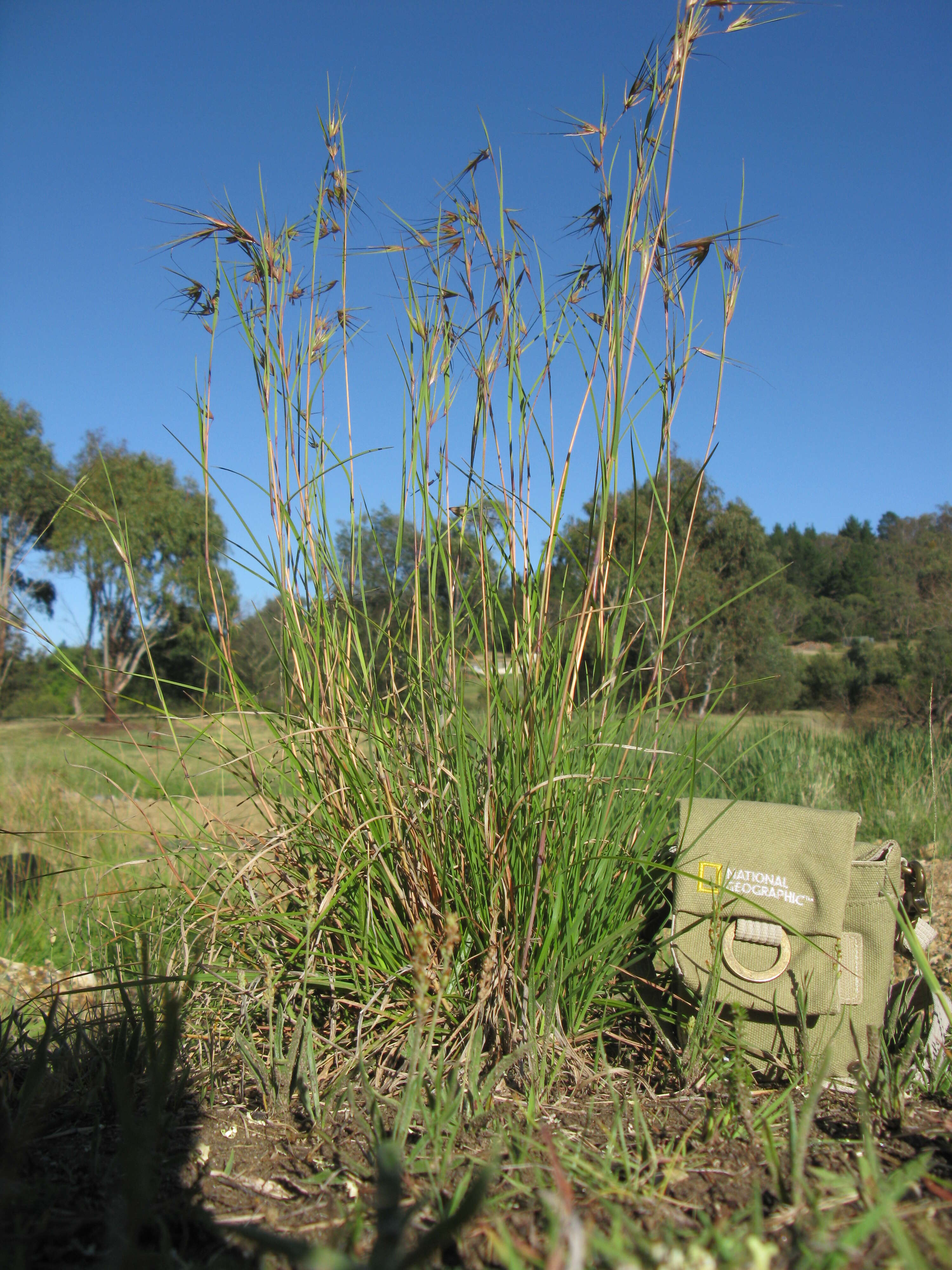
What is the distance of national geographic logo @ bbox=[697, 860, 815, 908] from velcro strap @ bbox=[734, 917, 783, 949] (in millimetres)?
47

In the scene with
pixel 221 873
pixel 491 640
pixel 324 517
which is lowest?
pixel 221 873

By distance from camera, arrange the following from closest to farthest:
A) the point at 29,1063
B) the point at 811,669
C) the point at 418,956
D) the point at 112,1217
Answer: the point at 112,1217, the point at 418,956, the point at 29,1063, the point at 811,669

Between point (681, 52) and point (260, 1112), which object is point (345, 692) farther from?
point (681, 52)

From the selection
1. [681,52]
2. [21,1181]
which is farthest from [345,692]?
[681,52]

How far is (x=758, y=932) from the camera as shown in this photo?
1358mm

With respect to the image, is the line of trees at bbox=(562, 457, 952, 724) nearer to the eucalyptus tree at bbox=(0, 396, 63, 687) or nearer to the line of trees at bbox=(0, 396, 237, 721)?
the line of trees at bbox=(0, 396, 237, 721)

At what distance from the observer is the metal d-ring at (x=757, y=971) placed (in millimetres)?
1318

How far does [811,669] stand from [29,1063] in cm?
2071

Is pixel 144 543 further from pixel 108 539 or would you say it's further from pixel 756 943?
pixel 756 943

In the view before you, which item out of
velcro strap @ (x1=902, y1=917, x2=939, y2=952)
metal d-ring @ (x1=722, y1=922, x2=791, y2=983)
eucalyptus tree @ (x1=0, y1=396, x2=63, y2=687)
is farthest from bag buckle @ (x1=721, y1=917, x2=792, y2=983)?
eucalyptus tree @ (x1=0, y1=396, x2=63, y2=687)

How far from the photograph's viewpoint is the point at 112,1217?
2.68 feet

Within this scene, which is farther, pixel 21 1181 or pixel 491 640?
pixel 491 640

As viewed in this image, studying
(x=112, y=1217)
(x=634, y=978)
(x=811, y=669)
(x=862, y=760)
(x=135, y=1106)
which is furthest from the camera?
(x=811, y=669)

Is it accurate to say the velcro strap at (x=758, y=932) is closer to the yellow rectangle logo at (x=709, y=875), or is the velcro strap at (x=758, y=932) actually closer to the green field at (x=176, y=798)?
the yellow rectangle logo at (x=709, y=875)
